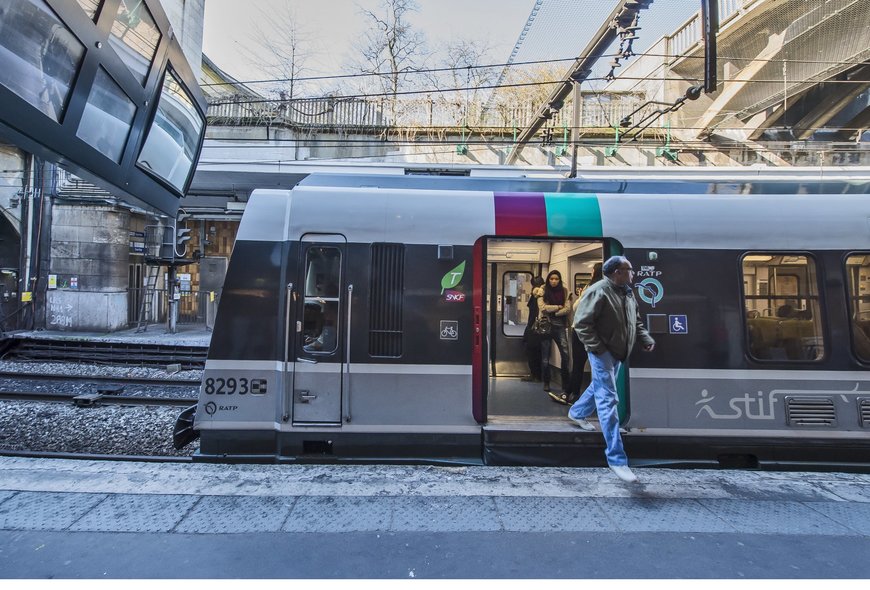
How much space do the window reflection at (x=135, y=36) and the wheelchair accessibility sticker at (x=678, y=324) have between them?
→ 7121 millimetres

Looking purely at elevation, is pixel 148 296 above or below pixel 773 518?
above

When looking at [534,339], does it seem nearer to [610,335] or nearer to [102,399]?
[610,335]

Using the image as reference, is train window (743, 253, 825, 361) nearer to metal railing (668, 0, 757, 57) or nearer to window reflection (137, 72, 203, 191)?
window reflection (137, 72, 203, 191)

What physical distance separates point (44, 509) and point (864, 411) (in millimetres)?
6970

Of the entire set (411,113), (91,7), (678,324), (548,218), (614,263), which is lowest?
(678,324)

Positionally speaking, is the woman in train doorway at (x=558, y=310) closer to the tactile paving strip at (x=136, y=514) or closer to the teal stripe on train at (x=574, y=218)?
the teal stripe on train at (x=574, y=218)

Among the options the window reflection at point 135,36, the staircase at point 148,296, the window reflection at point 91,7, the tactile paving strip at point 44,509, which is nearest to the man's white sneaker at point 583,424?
the tactile paving strip at point 44,509

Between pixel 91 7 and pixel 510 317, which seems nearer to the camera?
pixel 91 7

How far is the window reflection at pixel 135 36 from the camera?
17.1ft

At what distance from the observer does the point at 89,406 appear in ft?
23.0

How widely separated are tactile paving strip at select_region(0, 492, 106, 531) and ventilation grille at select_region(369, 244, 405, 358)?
7.84ft

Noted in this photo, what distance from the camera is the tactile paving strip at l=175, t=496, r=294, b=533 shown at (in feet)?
9.13

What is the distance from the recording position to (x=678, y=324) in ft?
13.6

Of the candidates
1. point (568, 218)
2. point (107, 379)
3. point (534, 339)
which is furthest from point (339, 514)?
point (107, 379)
